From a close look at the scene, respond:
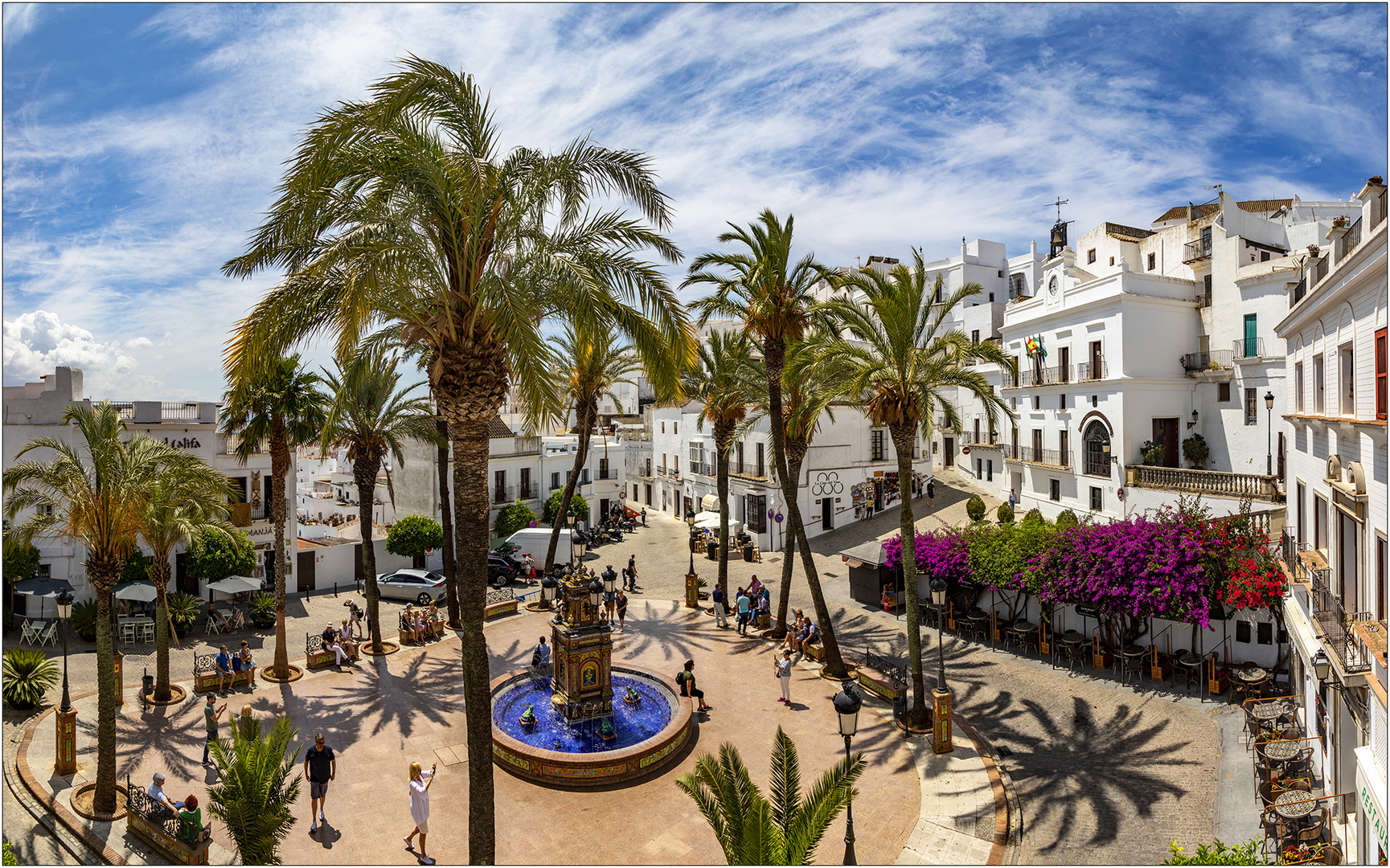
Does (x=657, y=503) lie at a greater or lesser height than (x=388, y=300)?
lesser

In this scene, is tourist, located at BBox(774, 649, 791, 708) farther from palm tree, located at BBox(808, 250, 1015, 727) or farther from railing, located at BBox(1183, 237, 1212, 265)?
railing, located at BBox(1183, 237, 1212, 265)

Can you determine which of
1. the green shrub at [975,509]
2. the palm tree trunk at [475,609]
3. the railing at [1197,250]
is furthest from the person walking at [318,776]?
the railing at [1197,250]

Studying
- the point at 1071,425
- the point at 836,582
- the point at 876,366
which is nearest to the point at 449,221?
the point at 876,366

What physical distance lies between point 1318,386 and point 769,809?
1268 cm

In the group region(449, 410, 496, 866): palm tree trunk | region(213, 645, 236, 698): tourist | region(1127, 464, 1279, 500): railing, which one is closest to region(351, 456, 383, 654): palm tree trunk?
region(213, 645, 236, 698): tourist

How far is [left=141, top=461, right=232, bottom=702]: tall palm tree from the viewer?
14367mm

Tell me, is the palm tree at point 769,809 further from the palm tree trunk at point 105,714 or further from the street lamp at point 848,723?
the palm tree trunk at point 105,714

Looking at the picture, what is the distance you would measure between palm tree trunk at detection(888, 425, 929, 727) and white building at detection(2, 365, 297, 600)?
67.7 feet

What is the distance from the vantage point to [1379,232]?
27.0 feet

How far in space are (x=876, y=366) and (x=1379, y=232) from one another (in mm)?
7895

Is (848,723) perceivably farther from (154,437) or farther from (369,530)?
(154,437)

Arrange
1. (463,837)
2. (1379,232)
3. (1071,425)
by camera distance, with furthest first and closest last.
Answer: (1071,425), (463,837), (1379,232)

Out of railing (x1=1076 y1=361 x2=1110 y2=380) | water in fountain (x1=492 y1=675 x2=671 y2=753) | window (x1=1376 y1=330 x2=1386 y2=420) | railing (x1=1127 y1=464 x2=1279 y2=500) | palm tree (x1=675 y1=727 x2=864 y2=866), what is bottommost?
water in fountain (x1=492 y1=675 x2=671 y2=753)

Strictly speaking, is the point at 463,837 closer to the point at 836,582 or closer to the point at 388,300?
the point at 388,300
